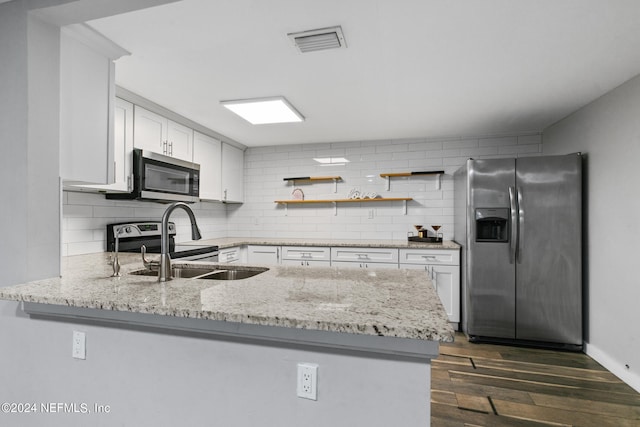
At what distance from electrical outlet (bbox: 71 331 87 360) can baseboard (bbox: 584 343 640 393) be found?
3286 mm

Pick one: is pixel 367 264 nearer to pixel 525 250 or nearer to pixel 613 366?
pixel 525 250

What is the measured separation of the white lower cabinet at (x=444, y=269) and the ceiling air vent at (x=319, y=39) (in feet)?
7.65

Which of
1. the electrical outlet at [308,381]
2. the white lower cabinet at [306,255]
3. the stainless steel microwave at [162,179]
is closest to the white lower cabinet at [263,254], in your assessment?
the white lower cabinet at [306,255]

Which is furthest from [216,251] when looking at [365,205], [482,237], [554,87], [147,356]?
[554,87]

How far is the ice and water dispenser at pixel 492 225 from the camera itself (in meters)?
3.22

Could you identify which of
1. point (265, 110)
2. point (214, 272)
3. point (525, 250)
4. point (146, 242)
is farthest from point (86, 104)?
point (525, 250)

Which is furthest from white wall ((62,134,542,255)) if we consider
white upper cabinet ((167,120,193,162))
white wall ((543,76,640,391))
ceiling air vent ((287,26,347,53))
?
ceiling air vent ((287,26,347,53))

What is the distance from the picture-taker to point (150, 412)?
4.27ft

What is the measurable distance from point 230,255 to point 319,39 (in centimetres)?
261

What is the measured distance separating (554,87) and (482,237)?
4.50 feet

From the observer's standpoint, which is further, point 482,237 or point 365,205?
point 365,205

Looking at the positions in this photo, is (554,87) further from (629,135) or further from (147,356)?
(147,356)

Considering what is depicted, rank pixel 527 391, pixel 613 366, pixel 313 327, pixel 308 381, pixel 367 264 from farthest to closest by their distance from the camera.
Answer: pixel 367 264 → pixel 613 366 → pixel 527 391 → pixel 308 381 → pixel 313 327

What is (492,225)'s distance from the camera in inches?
129
